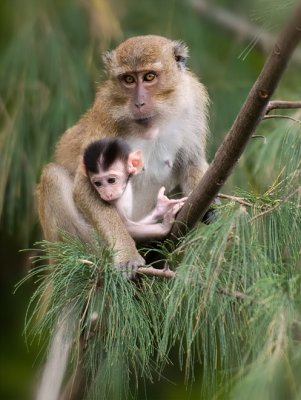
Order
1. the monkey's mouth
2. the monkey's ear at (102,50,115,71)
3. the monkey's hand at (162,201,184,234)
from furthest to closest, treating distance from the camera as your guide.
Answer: the monkey's ear at (102,50,115,71) → the monkey's mouth → the monkey's hand at (162,201,184,234)

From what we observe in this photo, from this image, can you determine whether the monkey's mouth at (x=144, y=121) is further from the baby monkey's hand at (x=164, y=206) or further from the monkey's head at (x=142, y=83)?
the baby monkey's hand at (x=164, y=206)

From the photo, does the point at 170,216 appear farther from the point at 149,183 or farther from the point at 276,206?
the point at 276,206

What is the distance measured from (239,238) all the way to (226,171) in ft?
1.50

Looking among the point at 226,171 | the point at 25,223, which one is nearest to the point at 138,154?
the point at 226,171

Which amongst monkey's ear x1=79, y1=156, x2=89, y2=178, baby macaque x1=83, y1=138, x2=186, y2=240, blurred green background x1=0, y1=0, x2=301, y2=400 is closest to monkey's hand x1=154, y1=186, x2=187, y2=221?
baby macaque x1=83, y1=138, x2=186, y2=240

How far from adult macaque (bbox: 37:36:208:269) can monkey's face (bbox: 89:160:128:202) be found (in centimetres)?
10

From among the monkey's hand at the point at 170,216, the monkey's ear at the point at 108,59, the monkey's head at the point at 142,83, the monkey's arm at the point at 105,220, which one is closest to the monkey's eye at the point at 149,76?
the monkey's head at the point at 142,83

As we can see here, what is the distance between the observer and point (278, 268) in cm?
367

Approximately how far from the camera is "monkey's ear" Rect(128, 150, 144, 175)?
5.11 metres

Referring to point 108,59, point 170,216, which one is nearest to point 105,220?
point 170,216

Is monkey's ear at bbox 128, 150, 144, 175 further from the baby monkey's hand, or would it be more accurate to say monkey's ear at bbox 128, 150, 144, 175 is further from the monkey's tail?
the monkey's tail

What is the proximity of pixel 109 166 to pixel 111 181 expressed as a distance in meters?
0.09

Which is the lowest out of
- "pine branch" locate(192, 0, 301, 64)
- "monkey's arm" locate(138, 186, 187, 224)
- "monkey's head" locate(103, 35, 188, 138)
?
"monkey's arm" locate(138, 186, 187, 224)

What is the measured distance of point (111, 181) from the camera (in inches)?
199
